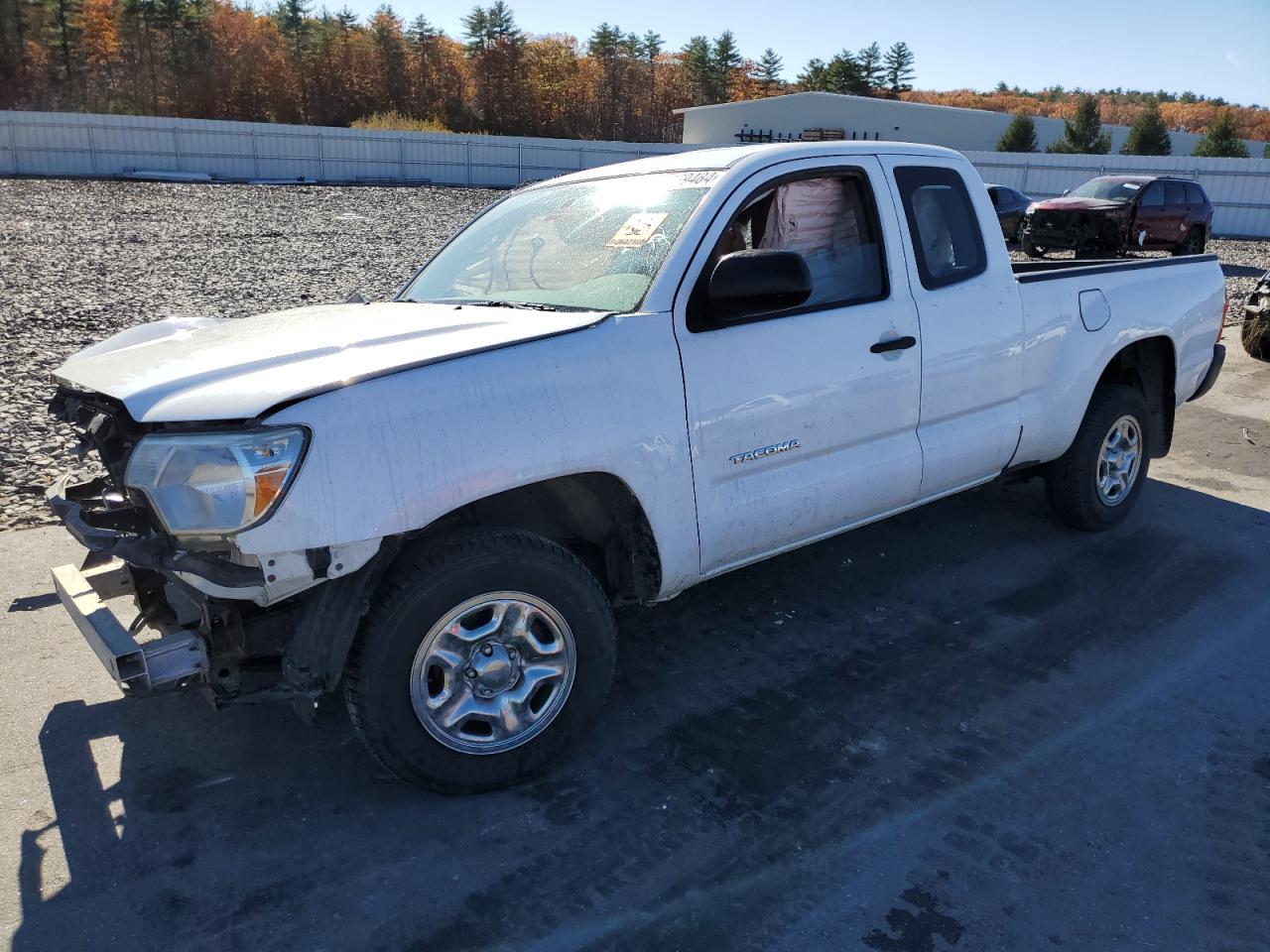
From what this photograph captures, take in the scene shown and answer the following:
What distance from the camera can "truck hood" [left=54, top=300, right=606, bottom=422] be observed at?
280 centimetres

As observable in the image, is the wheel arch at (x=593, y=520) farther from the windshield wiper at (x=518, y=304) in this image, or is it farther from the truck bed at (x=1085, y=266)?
the truck bed at (x=1085, y=266)

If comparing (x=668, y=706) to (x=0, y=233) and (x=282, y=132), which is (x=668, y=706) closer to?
(x=0, y=233)

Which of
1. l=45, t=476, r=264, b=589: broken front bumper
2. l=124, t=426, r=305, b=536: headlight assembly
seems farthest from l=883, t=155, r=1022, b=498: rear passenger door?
l=45, t=476, r=264, b=589: broken front bumper

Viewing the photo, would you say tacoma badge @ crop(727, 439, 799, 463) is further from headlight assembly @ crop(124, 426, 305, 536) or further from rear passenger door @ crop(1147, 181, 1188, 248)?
rear passenger door @ crop(1147, 181, 1188, 248)

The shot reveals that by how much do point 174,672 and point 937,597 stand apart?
340cm

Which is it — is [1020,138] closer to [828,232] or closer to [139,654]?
[828,232]

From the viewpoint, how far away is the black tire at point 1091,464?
17.3 ft

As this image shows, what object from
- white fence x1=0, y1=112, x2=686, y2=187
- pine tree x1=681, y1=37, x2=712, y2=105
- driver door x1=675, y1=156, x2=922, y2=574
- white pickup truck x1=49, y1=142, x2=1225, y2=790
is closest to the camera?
white pickup truck x1=49, y1=142, x2=1225, y2=790

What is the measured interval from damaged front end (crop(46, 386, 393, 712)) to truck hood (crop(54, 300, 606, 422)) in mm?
86

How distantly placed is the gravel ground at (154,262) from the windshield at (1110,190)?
244 centimetres

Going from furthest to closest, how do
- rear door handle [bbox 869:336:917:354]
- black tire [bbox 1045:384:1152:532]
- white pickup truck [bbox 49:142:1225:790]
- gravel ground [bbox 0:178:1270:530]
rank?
1. gravel ground [bbox 0:178:1270:530]
2. black tire [bbox 1045:384:1152:532]
3. rear door handle [bbox 869:336:917:354]
4. white pickup truck [bbox 49:142:1225:790]

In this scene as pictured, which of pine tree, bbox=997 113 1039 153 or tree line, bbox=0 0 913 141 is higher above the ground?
tree line, bbox=0 0 913 141

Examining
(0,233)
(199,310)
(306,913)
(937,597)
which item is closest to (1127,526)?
(937,597)

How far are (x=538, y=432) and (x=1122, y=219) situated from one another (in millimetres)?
19843
